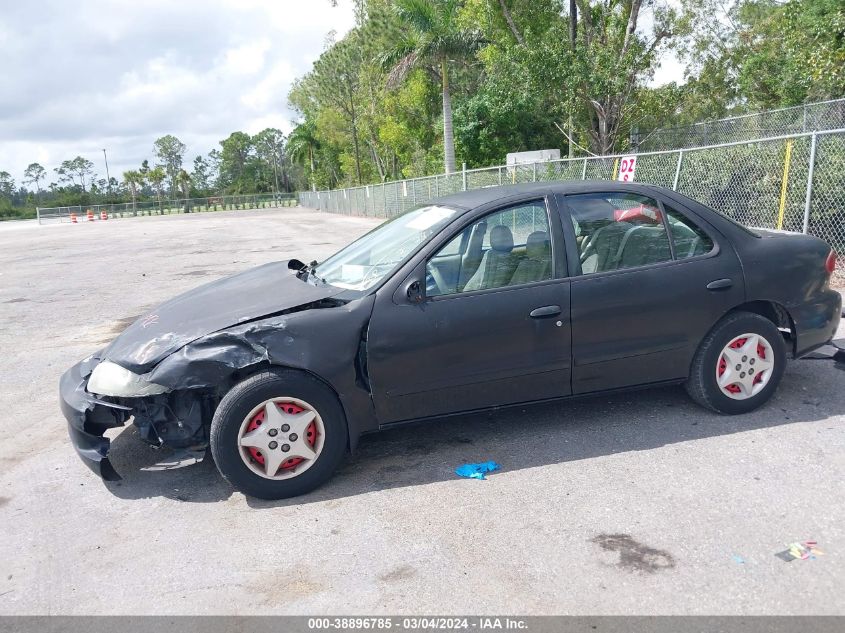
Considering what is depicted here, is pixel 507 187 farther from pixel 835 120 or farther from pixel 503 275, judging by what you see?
pixel 835 120

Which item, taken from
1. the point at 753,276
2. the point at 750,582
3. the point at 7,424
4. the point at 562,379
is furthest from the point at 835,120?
the point at 7,424

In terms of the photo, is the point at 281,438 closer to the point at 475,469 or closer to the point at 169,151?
the point at 475,469

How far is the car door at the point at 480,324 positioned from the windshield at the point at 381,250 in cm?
23

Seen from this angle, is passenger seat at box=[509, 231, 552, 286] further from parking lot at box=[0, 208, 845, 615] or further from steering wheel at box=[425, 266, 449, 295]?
parking lot at box=[0, 208, 845, 615]

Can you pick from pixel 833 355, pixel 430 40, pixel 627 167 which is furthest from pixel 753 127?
pixel 833 355

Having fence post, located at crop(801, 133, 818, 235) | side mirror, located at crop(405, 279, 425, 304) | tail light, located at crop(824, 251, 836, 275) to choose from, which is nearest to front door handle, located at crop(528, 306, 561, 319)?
side mirror, located at crop(405, 279, 425, 304)

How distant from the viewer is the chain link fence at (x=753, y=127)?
15711 millimetres

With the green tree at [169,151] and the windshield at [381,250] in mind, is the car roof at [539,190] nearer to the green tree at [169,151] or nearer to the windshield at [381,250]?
the windshield at [381,250]

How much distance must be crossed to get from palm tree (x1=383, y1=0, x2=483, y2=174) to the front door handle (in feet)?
78.6

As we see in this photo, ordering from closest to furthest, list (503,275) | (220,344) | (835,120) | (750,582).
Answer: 1. (750,582)
2. (220,344)
3. (503,275)
4. (835,120)

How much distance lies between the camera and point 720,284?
433 cm

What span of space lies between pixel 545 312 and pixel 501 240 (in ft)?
1.81

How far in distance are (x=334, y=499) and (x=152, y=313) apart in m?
1.83

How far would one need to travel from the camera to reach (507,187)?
461 cm
